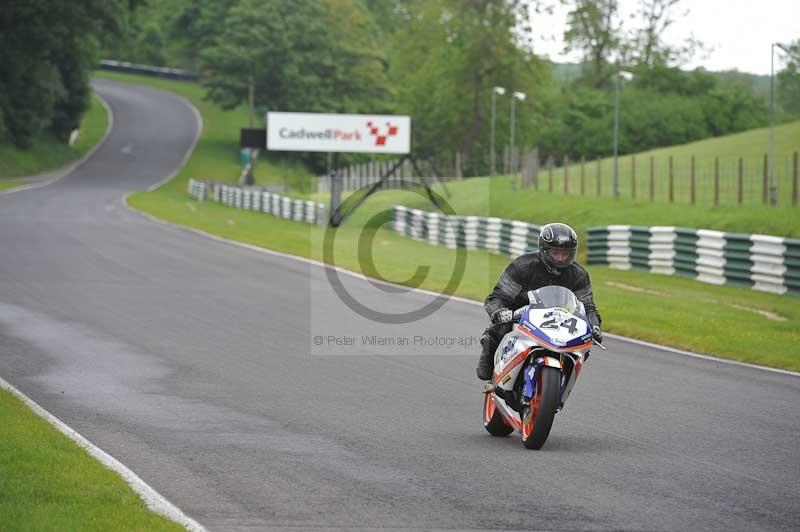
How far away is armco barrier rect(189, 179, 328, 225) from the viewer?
52.1 metres

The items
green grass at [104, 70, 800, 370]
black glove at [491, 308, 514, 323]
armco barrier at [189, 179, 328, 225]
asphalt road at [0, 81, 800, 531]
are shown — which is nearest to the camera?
asphalt road at [0, 81, 800, 531]

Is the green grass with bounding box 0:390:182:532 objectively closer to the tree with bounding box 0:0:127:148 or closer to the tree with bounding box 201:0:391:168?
the tree with bounding box 0:0:127:148

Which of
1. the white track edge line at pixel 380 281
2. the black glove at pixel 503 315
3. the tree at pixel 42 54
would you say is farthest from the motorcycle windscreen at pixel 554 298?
the tree at pixel 42 54

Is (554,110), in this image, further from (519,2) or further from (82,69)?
(82,69)

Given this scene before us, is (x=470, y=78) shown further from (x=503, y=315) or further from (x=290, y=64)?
(x=503, y=315)

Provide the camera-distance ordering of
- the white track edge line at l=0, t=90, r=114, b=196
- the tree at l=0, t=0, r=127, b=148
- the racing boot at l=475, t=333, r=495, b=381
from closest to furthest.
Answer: the racing boot at l=475, t=333, r=495, b=381 < the white track edge line at l=0, t=90, r=114, b=196 < the tree at l=0, t=0, r=127, b=148

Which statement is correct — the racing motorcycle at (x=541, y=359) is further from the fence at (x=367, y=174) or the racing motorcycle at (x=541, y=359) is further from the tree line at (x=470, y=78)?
the tree line at (x=470, y=78)

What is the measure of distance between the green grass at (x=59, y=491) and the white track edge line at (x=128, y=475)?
66mm

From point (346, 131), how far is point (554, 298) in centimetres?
4563

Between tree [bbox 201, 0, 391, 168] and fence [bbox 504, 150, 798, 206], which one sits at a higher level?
tree [bbox 201, 0, 391, 168]

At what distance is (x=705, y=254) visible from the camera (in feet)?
87.7

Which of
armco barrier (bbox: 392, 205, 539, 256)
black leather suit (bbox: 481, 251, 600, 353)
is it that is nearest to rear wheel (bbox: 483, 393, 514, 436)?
black leather suit (bbox: 481, 251, 600, 353)

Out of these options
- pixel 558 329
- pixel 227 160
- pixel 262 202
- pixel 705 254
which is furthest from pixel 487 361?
pixel 227 160

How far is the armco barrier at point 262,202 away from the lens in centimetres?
5213
